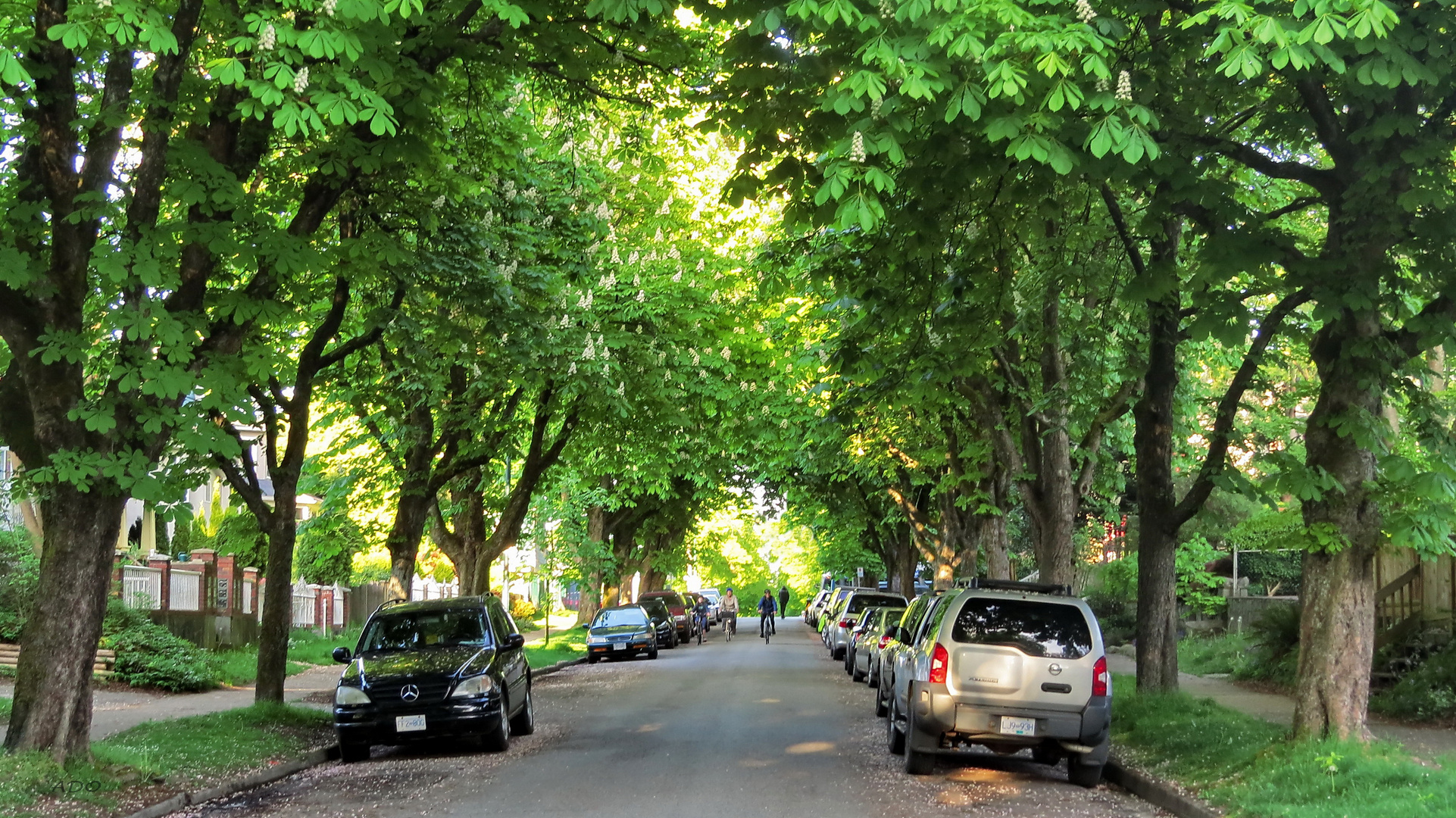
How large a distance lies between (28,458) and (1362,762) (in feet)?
37.3

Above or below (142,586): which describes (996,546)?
above

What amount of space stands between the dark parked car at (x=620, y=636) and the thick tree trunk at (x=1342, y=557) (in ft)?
83.4

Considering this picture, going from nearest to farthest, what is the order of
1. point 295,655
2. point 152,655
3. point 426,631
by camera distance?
point 426,631
point 152,655
point 295,655

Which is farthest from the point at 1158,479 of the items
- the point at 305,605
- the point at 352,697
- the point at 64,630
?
the point at 305,605

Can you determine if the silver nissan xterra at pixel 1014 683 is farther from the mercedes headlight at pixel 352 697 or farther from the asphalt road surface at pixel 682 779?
the mercedes headlight at pixel 352 697

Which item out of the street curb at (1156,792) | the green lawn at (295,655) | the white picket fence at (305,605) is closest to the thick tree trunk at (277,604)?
the green lawn at (295,655)

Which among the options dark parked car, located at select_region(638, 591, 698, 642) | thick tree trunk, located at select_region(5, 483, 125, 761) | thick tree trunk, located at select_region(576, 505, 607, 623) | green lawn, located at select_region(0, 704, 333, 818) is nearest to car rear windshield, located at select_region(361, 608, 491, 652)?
green lawn, located at select_region(0, 704, 333, 818)

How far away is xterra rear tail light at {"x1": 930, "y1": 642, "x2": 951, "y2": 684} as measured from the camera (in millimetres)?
11984

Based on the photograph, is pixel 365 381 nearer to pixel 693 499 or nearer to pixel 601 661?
pixel 601 661

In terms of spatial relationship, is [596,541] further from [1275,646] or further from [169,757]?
[169,757]

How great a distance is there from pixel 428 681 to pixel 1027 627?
20.3 ft

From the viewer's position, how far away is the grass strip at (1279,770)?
8.91m

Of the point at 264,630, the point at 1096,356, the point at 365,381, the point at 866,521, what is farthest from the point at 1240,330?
the point at 866,521

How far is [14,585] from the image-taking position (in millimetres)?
21297
